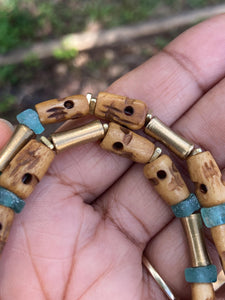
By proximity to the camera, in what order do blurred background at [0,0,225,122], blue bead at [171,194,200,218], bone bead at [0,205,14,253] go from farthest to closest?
blurred background at [0,0,225,122] → blue bead at [171,194,200,218] → bone bead at [0,205,14,253]

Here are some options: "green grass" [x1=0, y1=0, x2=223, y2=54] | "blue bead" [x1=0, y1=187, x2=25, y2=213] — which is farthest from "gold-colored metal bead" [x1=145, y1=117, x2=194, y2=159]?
"green grass" [x1=0, y1=0, x2=223, y2=54]

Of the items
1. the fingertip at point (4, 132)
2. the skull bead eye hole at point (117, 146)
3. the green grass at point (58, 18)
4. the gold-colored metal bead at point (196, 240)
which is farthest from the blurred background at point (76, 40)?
the gold-colored metal bead at point (196, 240)

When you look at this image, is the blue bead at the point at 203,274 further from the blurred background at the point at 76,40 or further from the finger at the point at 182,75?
the blurred background at the point at 76,40

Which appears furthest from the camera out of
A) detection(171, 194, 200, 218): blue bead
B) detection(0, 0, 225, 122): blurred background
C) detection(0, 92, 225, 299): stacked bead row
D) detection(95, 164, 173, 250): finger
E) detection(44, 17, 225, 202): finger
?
detection(0, 0, 225, 122): blurred background

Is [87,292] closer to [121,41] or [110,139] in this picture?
[110,139]

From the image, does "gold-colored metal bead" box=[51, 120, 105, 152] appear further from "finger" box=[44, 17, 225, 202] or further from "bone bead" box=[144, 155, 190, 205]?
"bone bead" box=[144, 155, 190, 205]

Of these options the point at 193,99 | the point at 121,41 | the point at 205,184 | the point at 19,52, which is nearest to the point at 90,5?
the point at 121,41

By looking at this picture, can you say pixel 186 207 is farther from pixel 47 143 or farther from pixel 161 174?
pixel 47 143

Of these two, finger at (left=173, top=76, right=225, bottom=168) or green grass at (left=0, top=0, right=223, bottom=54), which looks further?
green grass at (left=0, top=0, right=223, bottom=54)
